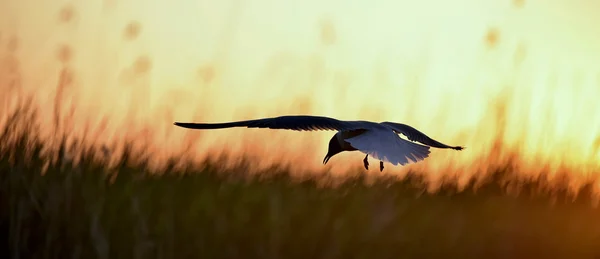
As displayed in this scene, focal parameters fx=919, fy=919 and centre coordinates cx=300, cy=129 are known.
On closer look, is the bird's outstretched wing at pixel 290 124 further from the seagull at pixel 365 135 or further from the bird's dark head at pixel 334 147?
the bird's dark head at pixel 334 147

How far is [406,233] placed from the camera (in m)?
3.58

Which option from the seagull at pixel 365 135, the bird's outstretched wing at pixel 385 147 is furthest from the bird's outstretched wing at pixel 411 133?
the bird's outstretched wing at pixel 385 147

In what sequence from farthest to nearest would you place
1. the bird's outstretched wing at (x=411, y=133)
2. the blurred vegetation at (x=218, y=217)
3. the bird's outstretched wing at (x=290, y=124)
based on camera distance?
the bird's outstretched wing at (x=411, y=133)
the blurred vegetation at (x=218, y=217)
the bird's outstretched wing at (x=290, y=124)

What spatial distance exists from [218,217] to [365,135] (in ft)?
2.04

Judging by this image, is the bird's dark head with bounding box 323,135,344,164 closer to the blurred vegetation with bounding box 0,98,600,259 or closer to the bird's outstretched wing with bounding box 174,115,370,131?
the blurred vegetation with bounding box 0,98,600,259

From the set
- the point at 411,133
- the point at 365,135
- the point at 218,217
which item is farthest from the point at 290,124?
the point at 411,133

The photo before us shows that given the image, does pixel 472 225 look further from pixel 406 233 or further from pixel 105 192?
pixel 105 192

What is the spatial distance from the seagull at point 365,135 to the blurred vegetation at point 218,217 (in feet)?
0.85

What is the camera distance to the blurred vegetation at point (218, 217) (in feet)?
10.6

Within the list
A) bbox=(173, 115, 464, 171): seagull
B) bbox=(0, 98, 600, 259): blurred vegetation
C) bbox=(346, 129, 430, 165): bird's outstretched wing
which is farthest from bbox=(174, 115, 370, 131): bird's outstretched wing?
bbox=(0, 98, 600, 259): blurred vegetation

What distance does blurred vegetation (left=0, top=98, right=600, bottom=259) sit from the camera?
10.6 ft

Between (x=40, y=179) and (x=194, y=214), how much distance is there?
0.57m

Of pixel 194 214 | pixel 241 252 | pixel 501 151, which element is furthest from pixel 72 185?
pixel 501 151

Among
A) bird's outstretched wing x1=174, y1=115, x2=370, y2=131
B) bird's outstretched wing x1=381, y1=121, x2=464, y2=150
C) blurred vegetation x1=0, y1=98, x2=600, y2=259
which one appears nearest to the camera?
bird's outstretched wing x1=174, y1=115, x2=370, y2=131
